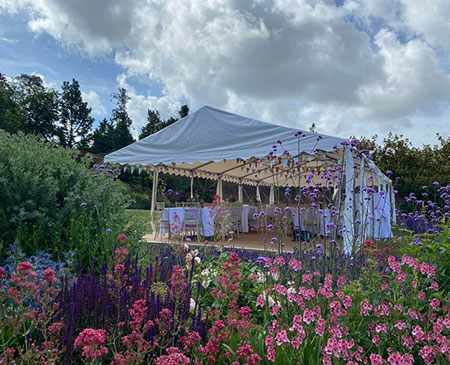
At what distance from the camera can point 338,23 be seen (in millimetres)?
6230

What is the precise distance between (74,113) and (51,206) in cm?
4025

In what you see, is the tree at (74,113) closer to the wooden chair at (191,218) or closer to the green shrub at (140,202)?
the green shrub at (140,202)

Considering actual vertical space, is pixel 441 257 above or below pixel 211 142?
below

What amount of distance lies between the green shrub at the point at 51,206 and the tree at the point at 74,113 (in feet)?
124

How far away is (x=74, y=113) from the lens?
3931cm

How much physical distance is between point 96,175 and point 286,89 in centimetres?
573

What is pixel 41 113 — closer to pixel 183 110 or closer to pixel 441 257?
pixel 183 110

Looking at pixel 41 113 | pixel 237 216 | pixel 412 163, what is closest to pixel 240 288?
pixel 237 216

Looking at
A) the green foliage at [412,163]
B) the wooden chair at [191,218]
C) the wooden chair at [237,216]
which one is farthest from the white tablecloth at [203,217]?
the green foliage at [412,163]

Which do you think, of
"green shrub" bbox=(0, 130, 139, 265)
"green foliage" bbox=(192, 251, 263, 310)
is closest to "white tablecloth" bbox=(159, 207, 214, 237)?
"green shrub" bbox=(0, 130, 139, 265)

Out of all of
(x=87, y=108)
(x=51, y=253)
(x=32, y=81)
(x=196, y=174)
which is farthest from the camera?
(x=32, y=81)

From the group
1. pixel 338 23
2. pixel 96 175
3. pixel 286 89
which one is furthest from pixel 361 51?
pixel 96 175

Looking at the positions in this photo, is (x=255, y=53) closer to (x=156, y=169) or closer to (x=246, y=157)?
(x=246, y=157)

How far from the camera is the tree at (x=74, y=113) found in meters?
38.7
